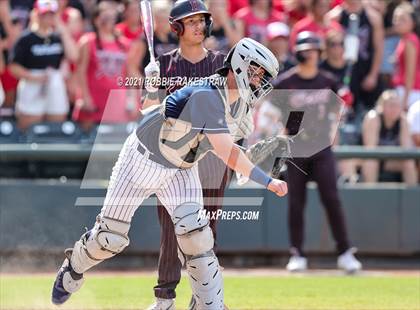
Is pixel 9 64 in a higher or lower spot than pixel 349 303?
higher

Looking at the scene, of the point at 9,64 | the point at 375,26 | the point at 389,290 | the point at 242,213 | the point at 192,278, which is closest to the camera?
the point at 192,278

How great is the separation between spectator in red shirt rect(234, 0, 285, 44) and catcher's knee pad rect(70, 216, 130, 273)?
6.09m

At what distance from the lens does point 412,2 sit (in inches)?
535

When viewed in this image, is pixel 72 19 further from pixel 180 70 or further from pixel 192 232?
pixel 192 232

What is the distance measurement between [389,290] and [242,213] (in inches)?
73.7

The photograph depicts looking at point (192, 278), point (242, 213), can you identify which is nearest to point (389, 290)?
point (242, 213)

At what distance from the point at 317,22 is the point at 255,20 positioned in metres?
0.83

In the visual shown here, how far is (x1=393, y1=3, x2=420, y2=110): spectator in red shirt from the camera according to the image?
40.2 feet

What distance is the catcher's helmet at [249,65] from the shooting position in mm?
6090

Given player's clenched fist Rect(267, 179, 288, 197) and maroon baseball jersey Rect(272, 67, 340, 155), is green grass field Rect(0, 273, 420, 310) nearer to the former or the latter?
maroon baseball jersey Rect(272, 67, 340, 155)

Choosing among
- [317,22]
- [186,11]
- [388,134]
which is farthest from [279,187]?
[317,22]

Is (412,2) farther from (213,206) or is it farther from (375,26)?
(213,206)

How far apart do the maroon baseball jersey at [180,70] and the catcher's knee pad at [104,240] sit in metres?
1.18

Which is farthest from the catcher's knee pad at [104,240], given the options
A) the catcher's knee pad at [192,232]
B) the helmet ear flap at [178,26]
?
the helmet ear flap at [178,26]
